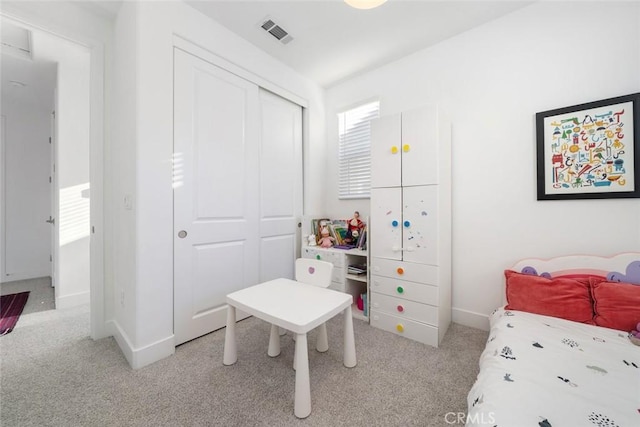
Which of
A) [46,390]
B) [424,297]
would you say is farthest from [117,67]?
[424,297]

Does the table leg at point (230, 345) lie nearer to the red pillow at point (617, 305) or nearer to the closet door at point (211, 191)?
the closet door at point (211, 191)

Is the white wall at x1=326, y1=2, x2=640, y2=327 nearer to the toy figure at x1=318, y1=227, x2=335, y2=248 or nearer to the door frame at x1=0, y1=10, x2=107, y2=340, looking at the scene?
the toy figure at x1=318, y1=227, x2=335, y2=248

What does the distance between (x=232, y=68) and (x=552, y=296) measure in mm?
3181

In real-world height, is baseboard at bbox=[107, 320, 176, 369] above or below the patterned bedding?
below

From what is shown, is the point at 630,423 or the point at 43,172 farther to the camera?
the point at 43,172

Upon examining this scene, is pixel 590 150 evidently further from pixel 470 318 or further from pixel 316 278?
pixel 316 278

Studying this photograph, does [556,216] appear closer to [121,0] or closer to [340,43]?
[340,43]

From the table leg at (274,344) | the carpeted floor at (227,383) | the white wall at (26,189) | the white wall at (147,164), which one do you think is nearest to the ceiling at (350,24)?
the white wall at (147,164)

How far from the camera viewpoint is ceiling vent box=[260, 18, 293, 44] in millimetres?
2170

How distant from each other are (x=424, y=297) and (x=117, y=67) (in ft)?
10.4

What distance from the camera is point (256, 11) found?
2041 mm

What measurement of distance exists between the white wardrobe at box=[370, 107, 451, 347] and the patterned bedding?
23.6 inches

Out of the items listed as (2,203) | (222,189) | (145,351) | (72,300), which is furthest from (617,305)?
(2,203)

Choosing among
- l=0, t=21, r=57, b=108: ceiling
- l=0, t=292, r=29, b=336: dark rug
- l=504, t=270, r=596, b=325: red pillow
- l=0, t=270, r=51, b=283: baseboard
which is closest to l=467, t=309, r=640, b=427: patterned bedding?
l=504, t=270, r=596, b=325: red pillow
